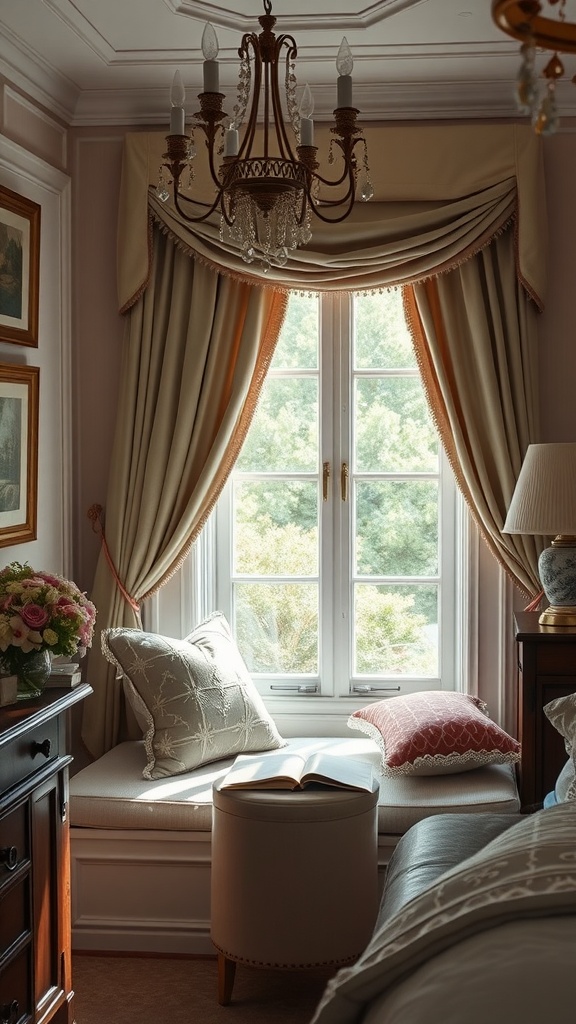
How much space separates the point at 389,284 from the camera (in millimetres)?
3859

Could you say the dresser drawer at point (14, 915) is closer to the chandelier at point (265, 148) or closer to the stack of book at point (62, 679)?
the stack of book at point (62, 679)

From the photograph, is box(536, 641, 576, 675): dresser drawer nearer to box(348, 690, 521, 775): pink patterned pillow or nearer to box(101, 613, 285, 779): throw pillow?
box(348, 690, 521, 775): pink patterned pillow

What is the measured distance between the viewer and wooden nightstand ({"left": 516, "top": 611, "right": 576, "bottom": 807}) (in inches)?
131

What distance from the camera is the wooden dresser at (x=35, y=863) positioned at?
2.50 metres

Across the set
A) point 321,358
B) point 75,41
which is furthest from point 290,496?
point 75,41

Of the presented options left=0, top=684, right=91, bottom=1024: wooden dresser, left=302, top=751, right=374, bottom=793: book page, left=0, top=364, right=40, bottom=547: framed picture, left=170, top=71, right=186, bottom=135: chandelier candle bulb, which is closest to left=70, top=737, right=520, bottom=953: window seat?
left=302, top=751, right=374, bottom=793: book page

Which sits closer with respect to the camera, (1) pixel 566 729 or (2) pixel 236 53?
(1) pixel 566 729

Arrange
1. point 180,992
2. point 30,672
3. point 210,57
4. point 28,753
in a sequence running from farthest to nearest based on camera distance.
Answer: point 180,992, point 30,672, point 28,753, point 210,57

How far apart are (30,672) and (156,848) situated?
3.21 feet

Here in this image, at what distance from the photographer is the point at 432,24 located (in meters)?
3.28

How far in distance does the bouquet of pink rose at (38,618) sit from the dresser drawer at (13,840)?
1.21 feet

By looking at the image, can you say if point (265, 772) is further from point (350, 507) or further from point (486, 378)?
point (486, 378)

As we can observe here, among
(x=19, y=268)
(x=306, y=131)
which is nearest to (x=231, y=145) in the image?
(x=306, y=131)

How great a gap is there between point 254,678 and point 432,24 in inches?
94.0
